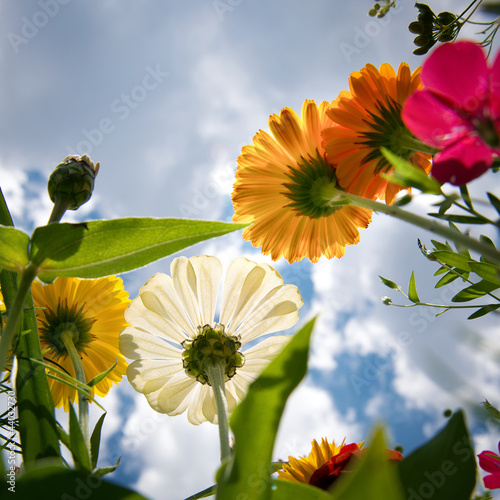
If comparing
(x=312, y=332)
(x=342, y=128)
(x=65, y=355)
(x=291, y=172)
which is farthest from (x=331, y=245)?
(x=312, y=332)

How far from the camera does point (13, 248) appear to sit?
1.03 ft

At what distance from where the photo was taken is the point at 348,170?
60 cm

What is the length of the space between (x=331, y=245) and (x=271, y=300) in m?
0.28

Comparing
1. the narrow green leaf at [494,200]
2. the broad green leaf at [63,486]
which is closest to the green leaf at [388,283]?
the narrow green leaf at [494,200]

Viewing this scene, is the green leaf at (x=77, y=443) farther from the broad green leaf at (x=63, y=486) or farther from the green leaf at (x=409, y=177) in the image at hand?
the green leaf at (x=409, y=177)

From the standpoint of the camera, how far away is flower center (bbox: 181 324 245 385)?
585 millimetres

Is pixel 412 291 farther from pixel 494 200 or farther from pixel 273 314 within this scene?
pixel 494 200

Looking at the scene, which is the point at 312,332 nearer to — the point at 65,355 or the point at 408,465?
the point at 408,465

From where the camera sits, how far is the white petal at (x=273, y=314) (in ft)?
Result: 1.85

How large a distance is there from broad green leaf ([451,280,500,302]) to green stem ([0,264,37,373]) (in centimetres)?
49

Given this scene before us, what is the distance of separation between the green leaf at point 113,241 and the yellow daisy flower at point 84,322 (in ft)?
1.27

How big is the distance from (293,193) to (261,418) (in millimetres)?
536

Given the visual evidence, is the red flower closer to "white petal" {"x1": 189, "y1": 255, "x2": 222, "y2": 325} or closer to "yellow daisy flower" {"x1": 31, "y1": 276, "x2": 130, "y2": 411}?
"white petal" {"x1": 189, "y1": 255, "x2": 222, "y2": 325}

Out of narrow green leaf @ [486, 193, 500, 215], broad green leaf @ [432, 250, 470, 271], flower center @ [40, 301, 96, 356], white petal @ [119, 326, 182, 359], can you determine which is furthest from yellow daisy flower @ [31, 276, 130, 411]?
narrow green leaf @ [486, 193, 500, 215]
